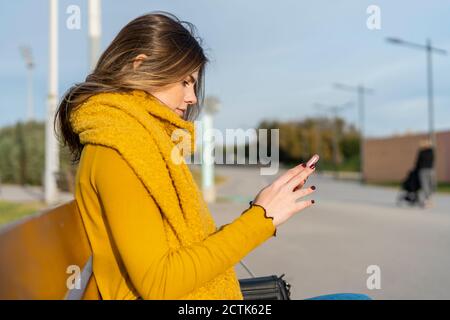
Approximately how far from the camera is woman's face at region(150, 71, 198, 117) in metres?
Answer: 1.29

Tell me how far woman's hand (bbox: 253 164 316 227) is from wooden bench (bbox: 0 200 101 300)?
44 centimetres

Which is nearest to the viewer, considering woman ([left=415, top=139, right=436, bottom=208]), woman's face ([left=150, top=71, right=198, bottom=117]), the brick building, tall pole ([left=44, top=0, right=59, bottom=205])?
woman's face ([left=150, top=71, right=198, bottom=117])

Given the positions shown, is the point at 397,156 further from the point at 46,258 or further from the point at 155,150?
the point at 155,150

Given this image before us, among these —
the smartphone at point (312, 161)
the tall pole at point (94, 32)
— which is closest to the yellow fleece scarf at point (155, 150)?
the smartphone at point (312, 161)

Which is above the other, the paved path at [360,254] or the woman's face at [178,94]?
the woman's face at [178,94]

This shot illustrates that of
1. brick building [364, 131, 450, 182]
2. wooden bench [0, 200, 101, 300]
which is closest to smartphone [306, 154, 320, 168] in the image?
wooden bench [0, 200, 101, 300]

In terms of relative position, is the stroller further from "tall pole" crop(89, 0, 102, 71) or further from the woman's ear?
the woman's ear

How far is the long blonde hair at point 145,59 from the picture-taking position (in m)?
1.25

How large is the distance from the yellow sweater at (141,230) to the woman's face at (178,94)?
0.08 m

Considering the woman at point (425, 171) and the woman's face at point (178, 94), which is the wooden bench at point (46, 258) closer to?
the woman's face at point (178, 94)

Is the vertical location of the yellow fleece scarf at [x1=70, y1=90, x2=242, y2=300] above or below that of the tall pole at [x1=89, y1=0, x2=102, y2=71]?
below
